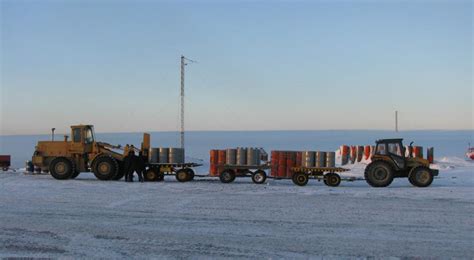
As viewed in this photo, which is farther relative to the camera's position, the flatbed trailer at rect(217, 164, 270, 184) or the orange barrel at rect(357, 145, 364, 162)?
the orange barrel at rect(357, 145, 364, 162)

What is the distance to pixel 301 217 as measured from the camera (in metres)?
12.8

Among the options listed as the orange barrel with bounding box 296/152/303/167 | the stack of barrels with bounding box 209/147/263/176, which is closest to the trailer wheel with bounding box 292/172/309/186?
the orange barrel with bounding box 296/152/303/167

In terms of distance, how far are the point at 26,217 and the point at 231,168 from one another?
33.1 ft

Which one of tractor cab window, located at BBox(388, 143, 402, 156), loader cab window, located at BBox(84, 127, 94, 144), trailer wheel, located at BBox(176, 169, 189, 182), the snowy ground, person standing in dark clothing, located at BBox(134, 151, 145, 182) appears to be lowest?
the snowy ground

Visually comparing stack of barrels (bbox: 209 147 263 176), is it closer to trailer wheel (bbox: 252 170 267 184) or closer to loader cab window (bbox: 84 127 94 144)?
trailer wheel (bbox: 252 170 267 184)

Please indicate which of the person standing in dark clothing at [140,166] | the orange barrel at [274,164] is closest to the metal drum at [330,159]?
the orange barrel at [274,164]

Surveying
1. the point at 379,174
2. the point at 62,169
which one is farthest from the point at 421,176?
the point at 62,169

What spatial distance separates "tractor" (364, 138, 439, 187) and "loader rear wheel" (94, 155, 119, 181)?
9798mm

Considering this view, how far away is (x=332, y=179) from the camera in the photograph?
20625 millimetres

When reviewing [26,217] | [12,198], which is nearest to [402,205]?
[26,217]

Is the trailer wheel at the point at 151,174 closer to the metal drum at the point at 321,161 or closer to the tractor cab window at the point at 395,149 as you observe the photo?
the metal drum at the point at 321,161

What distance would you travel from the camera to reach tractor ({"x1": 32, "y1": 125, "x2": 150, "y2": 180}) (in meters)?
22.8

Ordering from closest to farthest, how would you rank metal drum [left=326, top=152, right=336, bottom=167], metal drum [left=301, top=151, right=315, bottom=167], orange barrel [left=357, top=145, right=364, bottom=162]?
metal drum [left=326, top=152, right=336, bottom=167], metal drum [left=301, top=151, right=315, bottom=167], orange barrel [left=357, top=145, right=364, bottom=162]

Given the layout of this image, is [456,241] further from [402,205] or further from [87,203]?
[87,203]
